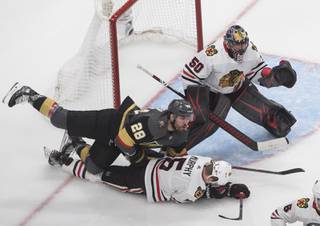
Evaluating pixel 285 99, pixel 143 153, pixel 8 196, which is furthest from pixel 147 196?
pixel 285 99

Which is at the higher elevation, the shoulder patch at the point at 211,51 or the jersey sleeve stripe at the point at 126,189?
the shoulder patch at the point at 211,51

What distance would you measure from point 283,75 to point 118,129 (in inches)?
34.5

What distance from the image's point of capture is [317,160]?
3.89m

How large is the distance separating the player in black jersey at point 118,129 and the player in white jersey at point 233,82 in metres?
0.31

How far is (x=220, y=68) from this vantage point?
12.5 feet

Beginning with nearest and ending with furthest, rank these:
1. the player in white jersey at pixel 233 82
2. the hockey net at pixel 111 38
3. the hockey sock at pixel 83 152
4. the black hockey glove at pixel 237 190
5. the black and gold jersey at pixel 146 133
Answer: the black and gold jersey at pixel 146 133 → the black hockey glove at pixel 237 190 → the player in white jersey at pixel 233 82 → the hockey sock at pixel 83 152 → the hockey net at pixel 111 38

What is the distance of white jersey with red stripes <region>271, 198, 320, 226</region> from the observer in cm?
304

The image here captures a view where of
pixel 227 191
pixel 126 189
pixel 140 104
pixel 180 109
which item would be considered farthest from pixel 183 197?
pixel 140 104

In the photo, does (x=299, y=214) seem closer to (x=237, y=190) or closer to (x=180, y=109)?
(x=237, y=190)

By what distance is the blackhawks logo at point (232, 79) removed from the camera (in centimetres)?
385

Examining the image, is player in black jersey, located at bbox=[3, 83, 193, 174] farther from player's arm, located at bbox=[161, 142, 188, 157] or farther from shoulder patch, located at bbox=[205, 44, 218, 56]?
shoulder patch, located at bbox=[205, 44, 218, 56]

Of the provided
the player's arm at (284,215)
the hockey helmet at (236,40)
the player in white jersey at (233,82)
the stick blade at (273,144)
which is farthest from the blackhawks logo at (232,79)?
the player's arm at (284,215)

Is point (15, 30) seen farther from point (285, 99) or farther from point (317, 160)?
point (317, 160)

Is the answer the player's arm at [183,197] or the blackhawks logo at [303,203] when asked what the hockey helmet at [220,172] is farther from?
the blackhawks logo at [303,203]
